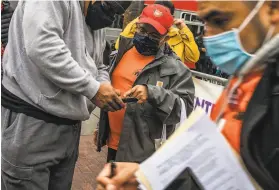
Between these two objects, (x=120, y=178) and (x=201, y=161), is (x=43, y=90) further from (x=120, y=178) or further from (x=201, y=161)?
(x=201, y=161)

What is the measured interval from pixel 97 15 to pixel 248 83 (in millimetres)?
1261

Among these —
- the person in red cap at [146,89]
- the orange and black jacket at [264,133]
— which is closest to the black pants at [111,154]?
the person in red cap at [146,89]

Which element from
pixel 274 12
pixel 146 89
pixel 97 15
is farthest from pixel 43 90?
pixel 274 12

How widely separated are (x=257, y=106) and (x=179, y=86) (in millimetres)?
1673

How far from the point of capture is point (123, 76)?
2.94 metres

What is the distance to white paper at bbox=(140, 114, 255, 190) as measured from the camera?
1.21m

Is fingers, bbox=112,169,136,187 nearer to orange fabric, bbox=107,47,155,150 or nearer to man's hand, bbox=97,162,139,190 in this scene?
man's hand, bbox=97,162,139,190

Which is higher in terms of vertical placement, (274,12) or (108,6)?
(274,12)

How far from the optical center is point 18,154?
218 cm

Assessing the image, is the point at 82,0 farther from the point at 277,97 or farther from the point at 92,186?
the point at 92,186

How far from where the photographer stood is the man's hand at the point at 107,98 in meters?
2.20

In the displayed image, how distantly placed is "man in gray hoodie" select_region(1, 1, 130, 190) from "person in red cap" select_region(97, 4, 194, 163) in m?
0.44

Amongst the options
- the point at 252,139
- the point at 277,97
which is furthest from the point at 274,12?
the point at 252,139

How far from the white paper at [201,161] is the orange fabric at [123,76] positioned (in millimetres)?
1609
